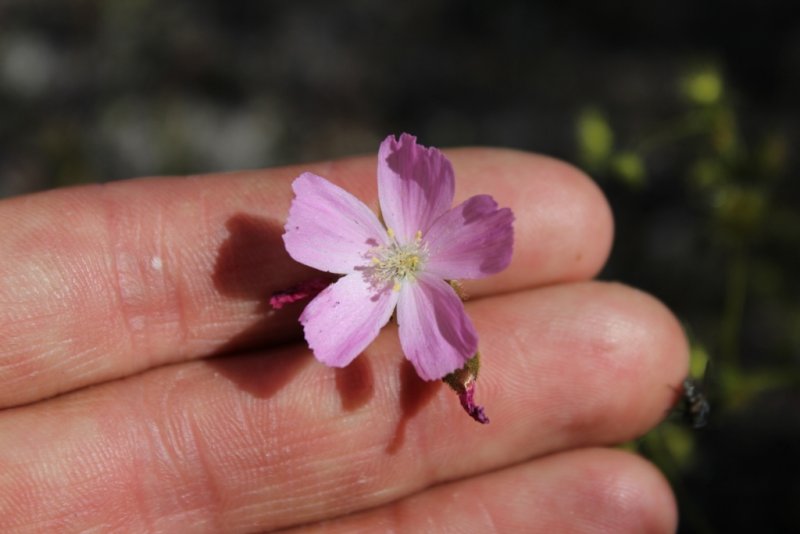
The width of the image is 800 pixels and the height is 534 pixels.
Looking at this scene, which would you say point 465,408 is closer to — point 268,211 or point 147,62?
point 268,211

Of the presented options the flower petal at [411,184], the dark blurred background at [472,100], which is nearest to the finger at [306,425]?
the flower petal at [411,184]

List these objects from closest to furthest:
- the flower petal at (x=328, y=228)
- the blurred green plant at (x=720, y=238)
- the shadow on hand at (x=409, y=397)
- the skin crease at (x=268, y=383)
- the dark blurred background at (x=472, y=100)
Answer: the flower petal at (x=328, y=228) → the skin crease at (x=268, y=383) → the shadow on hand at (x=409, y=397) → the blurred green plant at (x=720, y=238) → the dark blurred background at (x=472, y=100)

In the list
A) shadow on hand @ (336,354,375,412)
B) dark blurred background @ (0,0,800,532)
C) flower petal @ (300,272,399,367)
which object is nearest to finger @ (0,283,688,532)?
shadow on hand @ (336,354,375,412)

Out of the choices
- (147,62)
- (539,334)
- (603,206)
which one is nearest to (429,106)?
(147,62)

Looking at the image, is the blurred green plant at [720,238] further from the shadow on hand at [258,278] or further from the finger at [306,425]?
the shadow on hand at [258,278]

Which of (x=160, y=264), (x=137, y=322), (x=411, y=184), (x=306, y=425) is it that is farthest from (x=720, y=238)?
(x=137, y=322)

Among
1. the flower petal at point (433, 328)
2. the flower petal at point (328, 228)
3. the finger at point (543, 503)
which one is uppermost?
the flower petal at point (328, 228)

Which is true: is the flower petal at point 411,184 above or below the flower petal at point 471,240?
above
